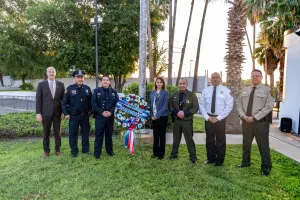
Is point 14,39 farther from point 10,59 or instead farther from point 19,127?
point 19,127

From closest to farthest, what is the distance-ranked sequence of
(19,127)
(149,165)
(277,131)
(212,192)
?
(212,192) < (149,165) < (19,127) < (277,131)

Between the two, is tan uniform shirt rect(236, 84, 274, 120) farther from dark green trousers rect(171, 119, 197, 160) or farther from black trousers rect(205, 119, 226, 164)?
dark green trousers rect(171, 119, 197, 160)

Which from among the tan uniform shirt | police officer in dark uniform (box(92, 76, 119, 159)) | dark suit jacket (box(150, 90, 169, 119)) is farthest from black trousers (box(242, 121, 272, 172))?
police officer in dark uniform (box(92, 76, 119, 159))

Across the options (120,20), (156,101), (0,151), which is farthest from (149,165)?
(120,20)

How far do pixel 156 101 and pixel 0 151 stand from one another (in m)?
4.08

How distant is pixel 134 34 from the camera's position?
Answer: 19.2 meters

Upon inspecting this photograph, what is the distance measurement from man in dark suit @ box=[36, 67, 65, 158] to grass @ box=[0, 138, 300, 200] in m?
0.72

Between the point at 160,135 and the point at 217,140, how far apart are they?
1172 mm

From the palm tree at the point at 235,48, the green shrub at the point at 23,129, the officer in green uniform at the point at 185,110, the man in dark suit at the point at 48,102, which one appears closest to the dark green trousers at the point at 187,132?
the officer in green uniform at the point at 185,110

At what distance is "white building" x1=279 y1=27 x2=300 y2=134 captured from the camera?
826 cm

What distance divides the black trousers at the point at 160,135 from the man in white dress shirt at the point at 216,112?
871 millimetres

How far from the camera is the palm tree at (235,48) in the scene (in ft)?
26.8

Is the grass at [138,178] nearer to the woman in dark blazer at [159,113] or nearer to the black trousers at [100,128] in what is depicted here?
the black trousers at [100,128]

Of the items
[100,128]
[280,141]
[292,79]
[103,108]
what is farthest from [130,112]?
[292,79]
